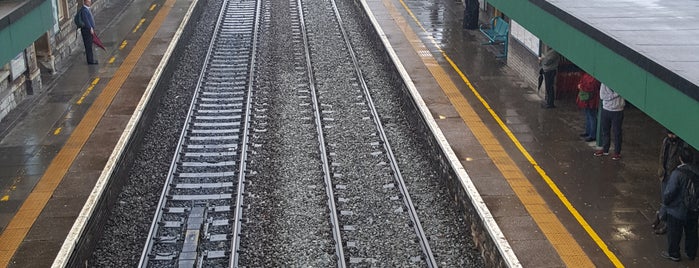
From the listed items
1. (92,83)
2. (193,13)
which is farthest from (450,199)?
(193,13)

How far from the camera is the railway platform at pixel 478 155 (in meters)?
11.5

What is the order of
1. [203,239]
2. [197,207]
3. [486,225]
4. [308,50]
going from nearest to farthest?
[486,225] → [203,239] → [197,207] → [308,50]

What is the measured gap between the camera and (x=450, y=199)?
13922mm

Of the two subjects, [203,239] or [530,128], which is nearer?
[203,239]

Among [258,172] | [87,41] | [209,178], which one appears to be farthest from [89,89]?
[258,172]

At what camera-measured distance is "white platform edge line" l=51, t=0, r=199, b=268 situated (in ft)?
36.0

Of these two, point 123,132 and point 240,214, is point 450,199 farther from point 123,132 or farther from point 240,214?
point 123,132

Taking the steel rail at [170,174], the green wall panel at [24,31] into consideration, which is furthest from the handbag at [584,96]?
the green wall panel at [24,31]

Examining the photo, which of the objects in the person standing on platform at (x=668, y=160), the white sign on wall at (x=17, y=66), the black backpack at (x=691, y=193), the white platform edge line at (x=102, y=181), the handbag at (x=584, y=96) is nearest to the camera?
the black backpack at (x=691, y=193)

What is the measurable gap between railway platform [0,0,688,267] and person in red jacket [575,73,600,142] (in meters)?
0.23

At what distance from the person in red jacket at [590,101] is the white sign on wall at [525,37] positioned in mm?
3026

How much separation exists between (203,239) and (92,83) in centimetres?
796

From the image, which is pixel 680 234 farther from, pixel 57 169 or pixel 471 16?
pixel 471 16

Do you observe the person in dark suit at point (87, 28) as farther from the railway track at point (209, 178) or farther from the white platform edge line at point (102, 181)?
the railway track at point (209, 178)
